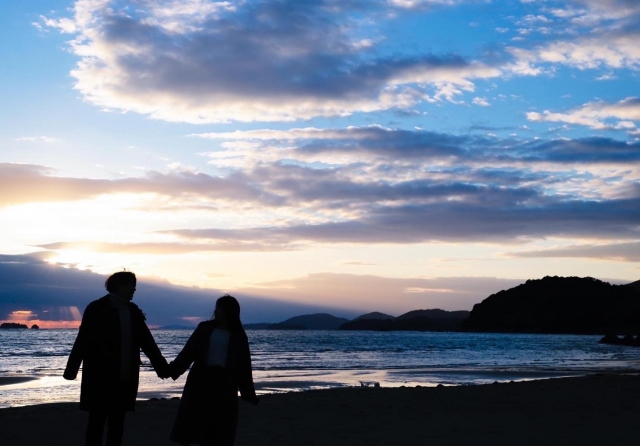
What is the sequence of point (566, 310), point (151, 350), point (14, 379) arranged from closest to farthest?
point (151, 350) → point (14, 379) → point (566, 310)

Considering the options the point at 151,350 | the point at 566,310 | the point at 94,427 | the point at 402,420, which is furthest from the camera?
the point at 566,310

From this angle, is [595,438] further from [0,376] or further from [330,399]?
[0,376]

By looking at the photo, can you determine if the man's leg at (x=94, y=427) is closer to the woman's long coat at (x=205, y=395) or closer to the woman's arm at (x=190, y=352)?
the woman's long coat at (x=205, y=395)

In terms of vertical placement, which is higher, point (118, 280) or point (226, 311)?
point (118, 280)

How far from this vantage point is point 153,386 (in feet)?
68.8

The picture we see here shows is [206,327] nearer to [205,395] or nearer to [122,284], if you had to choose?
[205,395]

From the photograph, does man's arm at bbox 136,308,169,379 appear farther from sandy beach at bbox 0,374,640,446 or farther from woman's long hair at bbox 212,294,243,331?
sandy beach at bbox 0,374,640,446

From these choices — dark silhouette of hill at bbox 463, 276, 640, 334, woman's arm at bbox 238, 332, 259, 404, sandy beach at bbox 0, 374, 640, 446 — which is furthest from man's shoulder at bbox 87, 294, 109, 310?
dark silhouette of hill at bbox 463, 276, 640, 334

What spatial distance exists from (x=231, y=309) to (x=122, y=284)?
0.94 m

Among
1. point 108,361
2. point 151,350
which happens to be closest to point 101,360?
point 108,361

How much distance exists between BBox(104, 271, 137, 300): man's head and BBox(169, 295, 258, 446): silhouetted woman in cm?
67

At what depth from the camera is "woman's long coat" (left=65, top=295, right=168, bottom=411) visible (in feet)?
17.6

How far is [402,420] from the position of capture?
10805 mm

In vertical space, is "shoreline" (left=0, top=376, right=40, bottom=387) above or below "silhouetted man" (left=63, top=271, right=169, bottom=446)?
below
